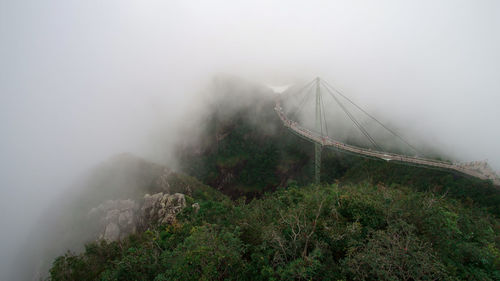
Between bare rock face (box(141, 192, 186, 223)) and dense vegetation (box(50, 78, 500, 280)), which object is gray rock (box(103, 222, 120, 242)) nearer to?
bare rock face (box(141, 192, 186, 223))

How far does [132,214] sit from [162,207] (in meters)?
10.4

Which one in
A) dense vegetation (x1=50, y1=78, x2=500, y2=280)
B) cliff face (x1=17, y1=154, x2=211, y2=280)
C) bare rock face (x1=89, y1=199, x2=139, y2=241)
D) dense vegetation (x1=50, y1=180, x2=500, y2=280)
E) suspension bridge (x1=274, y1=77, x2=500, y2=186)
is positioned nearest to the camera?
dense vegetation (x1=50, y1=180, x2=500, y2=280)

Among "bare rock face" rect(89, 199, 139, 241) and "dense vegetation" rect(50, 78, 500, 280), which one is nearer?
"dense vegetation" rect(50, 78, 500, 280)

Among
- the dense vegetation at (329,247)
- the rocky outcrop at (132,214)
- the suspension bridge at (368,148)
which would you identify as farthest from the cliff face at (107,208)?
the suspension bridge at (368,148)

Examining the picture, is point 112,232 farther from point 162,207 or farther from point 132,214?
point 162,207

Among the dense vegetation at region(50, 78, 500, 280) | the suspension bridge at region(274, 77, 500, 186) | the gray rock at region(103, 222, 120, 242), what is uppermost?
the dense vegetation at region(50, 78, 500, 280)

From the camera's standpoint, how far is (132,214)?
206 feet

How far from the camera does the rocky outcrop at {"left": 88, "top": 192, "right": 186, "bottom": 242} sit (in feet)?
187

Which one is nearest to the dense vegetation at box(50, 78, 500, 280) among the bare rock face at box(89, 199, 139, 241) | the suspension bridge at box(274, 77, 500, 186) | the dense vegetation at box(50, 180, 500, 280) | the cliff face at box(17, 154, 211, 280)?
the dense vegetation at box(50, 180, 500, 280)

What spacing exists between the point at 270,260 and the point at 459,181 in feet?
190

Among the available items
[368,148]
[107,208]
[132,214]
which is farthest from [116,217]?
[368,148]

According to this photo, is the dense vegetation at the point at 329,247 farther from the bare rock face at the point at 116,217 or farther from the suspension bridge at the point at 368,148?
the suspension bridge at the point at 368,148

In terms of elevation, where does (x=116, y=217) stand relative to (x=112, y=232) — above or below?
above

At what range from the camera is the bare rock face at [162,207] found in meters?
55.2
